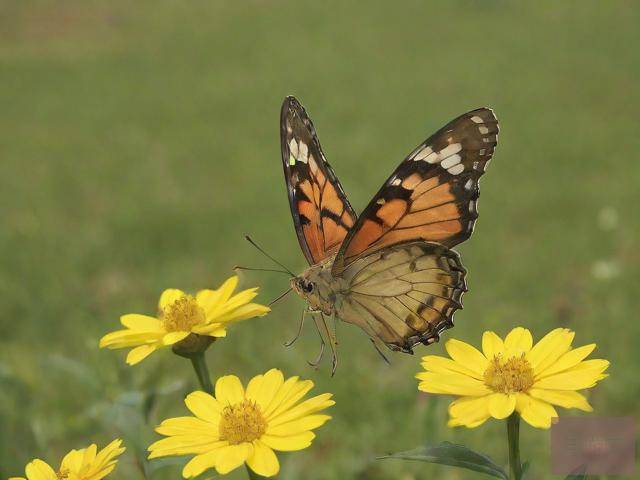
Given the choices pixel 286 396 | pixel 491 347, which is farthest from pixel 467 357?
pixel 286 396

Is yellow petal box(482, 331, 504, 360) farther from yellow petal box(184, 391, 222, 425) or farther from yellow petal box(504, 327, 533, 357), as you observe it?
yellow petal box(184, 391, 222, 425)

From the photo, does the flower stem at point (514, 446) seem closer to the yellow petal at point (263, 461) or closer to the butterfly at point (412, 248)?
the yellow petal at point (263, 461)

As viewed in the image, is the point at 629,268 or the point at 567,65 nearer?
the point at 629,268

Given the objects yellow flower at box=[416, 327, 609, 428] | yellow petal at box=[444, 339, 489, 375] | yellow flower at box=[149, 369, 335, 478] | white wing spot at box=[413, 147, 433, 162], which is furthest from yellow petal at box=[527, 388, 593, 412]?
white wing spot at box=[413, 147, 433, 162]

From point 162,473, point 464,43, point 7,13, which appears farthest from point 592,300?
point 7,13

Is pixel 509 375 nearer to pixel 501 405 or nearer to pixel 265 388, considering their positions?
pixel 501 405

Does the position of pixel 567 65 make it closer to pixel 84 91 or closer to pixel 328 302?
pixel 84 91
